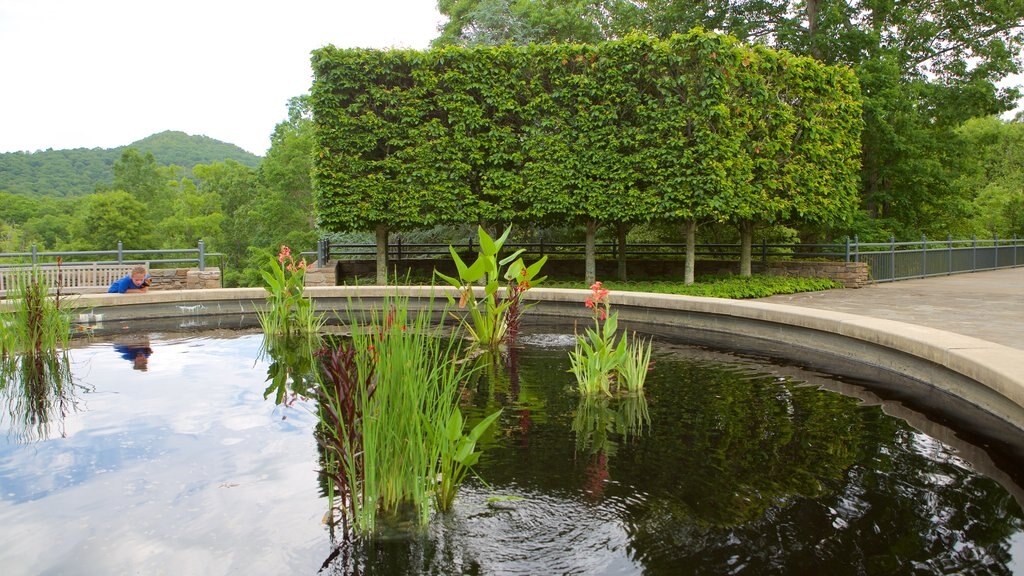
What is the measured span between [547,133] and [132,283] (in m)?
7.95

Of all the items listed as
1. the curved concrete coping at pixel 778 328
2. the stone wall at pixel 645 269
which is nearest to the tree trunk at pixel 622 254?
the stone wall at pixel 645 269

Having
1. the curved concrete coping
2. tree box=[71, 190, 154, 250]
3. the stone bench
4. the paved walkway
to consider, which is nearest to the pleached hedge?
the paved walkway

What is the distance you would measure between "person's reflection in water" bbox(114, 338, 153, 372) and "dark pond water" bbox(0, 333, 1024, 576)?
4.19 feet

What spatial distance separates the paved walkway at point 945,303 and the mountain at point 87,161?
57.6 m

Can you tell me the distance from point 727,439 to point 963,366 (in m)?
1.96

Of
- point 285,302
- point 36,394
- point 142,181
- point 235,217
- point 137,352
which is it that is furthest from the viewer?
point 142,181

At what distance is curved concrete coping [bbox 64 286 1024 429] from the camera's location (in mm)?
4965

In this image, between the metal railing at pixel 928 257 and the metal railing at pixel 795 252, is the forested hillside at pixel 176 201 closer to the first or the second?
the metal railing at pixel 795 252

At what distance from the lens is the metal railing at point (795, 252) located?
1711 cm

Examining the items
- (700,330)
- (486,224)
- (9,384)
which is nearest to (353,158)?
(486,224)

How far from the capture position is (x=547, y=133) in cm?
1482

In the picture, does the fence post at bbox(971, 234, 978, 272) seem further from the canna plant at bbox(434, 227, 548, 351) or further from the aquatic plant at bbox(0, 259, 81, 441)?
the aquatic plant at bbox(0, 259, 81, 441)

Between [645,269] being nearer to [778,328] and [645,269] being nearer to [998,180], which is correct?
[778,328]

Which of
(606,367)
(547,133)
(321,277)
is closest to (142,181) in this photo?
(321,277)
